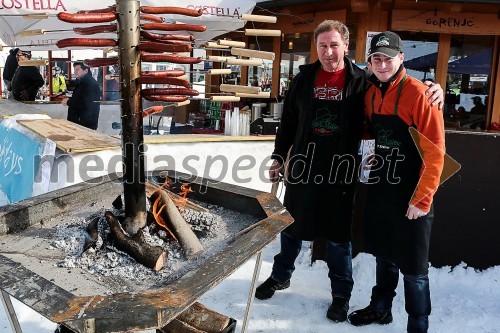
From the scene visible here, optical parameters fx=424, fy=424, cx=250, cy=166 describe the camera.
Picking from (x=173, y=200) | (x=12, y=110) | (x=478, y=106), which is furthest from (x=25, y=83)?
(x=478, y=106)

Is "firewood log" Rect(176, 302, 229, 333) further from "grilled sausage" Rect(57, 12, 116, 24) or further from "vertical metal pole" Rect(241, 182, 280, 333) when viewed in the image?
"grilled sausage" Rect(57, 12, 116, 24)

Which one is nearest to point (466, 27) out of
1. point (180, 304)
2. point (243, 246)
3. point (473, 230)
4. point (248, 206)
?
point (473, 230)

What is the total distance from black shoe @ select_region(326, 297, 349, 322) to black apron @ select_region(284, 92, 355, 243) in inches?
19.2

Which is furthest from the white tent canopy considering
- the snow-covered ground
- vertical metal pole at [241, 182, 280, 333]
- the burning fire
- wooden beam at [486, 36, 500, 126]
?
wooden beam at [486, 36, 500, 126]

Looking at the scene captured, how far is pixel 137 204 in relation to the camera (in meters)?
2.14

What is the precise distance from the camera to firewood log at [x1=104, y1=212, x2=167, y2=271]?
1858 millimetres

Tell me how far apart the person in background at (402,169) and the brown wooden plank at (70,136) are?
8.82 feet

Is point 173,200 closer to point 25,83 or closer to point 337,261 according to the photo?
point 337,261

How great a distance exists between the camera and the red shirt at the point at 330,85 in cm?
297

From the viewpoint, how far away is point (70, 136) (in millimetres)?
4504

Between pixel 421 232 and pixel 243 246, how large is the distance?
1.33 m

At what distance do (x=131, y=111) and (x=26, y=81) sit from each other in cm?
783

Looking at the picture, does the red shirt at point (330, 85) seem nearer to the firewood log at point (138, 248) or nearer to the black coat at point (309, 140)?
the black coat at point (309, 140)

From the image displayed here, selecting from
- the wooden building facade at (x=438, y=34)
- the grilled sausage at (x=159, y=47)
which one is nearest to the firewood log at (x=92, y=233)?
the grilled sausage at (x=159, y=47)
